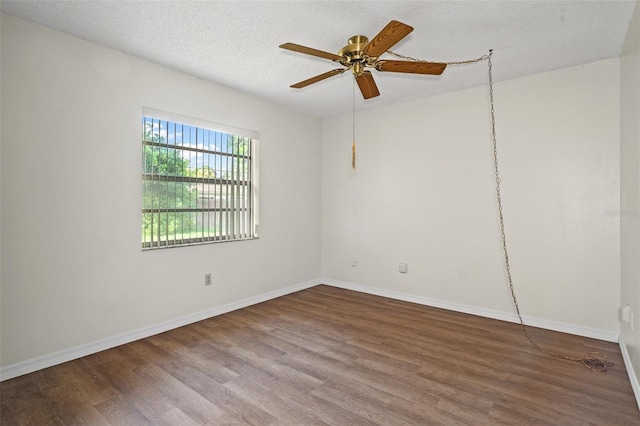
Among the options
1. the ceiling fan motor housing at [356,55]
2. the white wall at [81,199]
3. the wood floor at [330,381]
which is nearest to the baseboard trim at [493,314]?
the wood floor at [330,381]

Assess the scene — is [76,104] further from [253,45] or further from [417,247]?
[417,247]

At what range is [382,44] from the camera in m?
1.98

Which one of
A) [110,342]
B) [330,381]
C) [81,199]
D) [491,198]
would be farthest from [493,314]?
[81,199]

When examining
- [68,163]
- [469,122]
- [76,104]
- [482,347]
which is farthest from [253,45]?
[482,347]

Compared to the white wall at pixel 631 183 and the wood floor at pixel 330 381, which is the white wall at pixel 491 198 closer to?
the white wall at pixel 631 183

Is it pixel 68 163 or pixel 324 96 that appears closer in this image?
pixel 68 163

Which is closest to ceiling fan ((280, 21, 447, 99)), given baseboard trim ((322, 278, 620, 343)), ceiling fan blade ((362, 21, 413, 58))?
ceiling fan blade ((362, 21, 413, 58))

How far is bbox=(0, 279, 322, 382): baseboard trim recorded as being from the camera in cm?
233

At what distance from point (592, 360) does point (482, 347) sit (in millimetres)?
779

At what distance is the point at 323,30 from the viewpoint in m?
2.46

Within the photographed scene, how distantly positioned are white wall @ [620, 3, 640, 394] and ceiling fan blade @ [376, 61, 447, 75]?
1.24m

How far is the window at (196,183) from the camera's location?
312 cm

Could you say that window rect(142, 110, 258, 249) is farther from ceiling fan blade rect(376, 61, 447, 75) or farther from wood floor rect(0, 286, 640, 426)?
ceiling fan blade rect(376, 61, 447, 75)

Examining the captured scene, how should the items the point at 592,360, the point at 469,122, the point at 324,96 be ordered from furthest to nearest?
the point at 324,96
the point at 469,122
the point at 592,360
